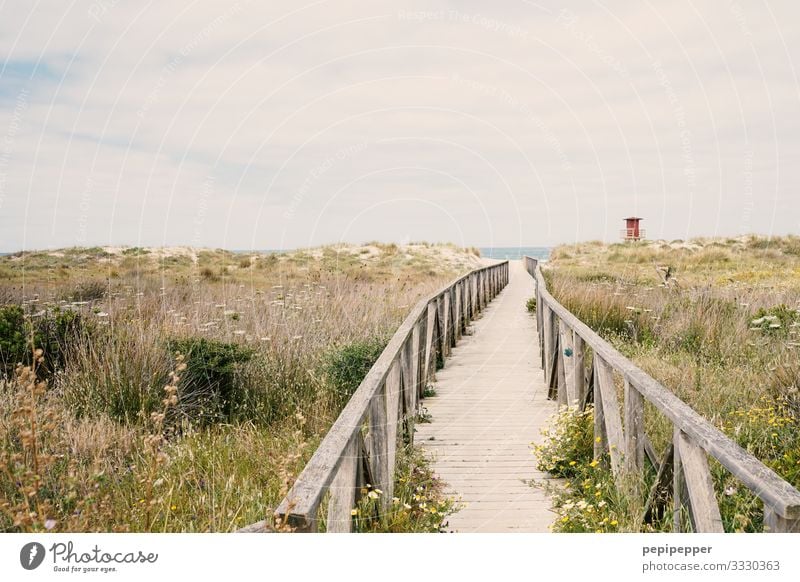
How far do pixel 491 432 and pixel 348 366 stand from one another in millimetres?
1928

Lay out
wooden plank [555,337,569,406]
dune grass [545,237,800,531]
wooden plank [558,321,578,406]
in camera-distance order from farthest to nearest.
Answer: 1. wooden plank [555,337,569,406]
2. wooden plank [558,321,578,406]
3. dune grass [545,237,800,531]

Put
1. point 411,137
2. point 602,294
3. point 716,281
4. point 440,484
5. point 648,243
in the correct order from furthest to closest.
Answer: point 648,243
point 716,281
point 411,137
point 602,294
point 440,484

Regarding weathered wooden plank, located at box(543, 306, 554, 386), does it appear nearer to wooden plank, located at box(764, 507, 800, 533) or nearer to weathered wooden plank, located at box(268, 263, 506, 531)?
weathered wooden plank, located at box(268, 263, 506, 531)

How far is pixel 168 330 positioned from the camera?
8.41 metres

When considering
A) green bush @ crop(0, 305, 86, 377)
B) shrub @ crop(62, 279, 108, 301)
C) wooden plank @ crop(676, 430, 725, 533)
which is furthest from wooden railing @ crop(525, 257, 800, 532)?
shrub @ crop(62, 279, 108, 301)

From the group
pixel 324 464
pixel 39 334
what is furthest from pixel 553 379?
pixel 39 334

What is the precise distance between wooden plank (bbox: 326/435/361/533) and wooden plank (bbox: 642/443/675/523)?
1.83 m

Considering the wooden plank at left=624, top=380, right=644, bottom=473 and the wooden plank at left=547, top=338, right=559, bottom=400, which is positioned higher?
the wooden plank at left=624, top=380, right=644, bottom=473

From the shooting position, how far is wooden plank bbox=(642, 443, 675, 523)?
3.73 m

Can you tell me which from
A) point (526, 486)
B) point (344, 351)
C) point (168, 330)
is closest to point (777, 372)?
point (526, 486)

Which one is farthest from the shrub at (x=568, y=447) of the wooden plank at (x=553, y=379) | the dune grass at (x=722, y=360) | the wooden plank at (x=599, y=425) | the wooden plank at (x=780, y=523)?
the wooden plank at (x=780, y=523)
